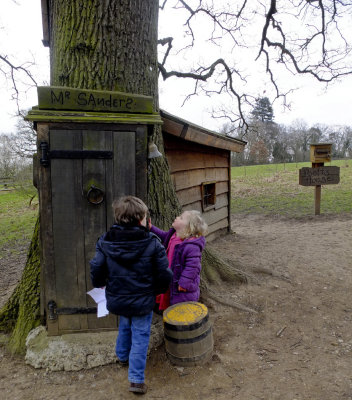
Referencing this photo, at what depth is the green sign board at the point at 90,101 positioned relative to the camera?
107 inches

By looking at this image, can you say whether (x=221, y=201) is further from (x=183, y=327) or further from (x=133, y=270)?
(x=133, y=270)

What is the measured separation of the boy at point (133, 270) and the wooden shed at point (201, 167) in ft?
8.58

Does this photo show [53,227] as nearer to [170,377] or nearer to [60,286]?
[60,286]

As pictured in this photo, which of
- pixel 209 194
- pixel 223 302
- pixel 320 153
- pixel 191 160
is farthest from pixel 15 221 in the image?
pixel 320 153

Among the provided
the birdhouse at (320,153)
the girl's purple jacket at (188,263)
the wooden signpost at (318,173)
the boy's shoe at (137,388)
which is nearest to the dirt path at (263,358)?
the boy's shoe at (137,388)

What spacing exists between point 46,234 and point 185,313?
1.43 m

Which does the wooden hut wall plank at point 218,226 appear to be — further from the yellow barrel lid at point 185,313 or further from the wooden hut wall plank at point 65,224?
the wooden hut wall plank at point 65,224

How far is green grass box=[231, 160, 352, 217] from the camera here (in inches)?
468

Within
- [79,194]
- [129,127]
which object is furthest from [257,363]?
[129,127]

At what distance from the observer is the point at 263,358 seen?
3.00 meters

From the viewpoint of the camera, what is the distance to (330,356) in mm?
3010

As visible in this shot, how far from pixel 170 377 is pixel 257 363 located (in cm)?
80

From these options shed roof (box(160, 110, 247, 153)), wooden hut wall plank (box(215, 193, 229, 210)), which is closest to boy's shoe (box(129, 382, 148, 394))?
shed roof (box(160, 110, 247, 153))

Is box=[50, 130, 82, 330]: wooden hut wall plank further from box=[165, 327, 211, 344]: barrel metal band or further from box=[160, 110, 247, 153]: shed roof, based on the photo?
box=[160, 110, 247, 153]: shed roof
